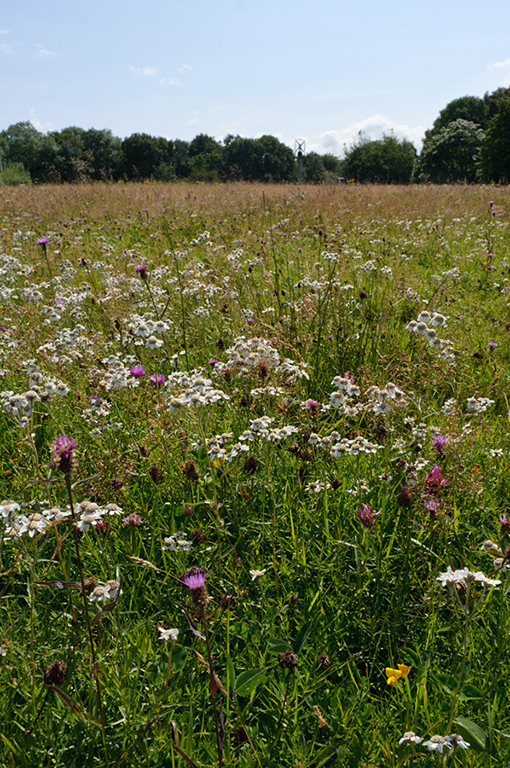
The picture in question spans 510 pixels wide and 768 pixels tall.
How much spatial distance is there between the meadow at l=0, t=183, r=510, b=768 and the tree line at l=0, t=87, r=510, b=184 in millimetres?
14008

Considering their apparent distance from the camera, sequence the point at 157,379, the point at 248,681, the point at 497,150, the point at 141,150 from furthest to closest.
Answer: the point at 141,150
the point at 497,150
the point at 157,379
the point at 248,681

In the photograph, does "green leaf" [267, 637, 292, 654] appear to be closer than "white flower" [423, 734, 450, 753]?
No

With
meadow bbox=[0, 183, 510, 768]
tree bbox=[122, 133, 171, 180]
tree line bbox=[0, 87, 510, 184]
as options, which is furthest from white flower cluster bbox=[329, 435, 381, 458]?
tree bbox=[122, 133, 171, 180]

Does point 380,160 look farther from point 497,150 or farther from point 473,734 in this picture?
point 473,734

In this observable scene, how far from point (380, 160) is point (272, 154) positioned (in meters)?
27.9

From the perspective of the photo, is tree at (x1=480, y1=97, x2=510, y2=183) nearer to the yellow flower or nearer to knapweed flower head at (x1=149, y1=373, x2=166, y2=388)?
knapweed flower head at (x1=149, y1=373, x2=166, y2=388)

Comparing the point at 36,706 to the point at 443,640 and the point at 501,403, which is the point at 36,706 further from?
the point at 501,403

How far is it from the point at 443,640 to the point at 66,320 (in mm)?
3028

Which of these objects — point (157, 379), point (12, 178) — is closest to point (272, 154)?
point (12, 178)

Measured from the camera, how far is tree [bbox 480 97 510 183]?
24422 mm

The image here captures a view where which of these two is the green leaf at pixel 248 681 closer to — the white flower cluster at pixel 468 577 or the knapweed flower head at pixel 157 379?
the white flower cluster at pixel 468 577

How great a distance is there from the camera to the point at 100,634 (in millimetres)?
1297

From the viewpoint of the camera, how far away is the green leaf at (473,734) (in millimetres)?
985

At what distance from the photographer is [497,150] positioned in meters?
24.8
